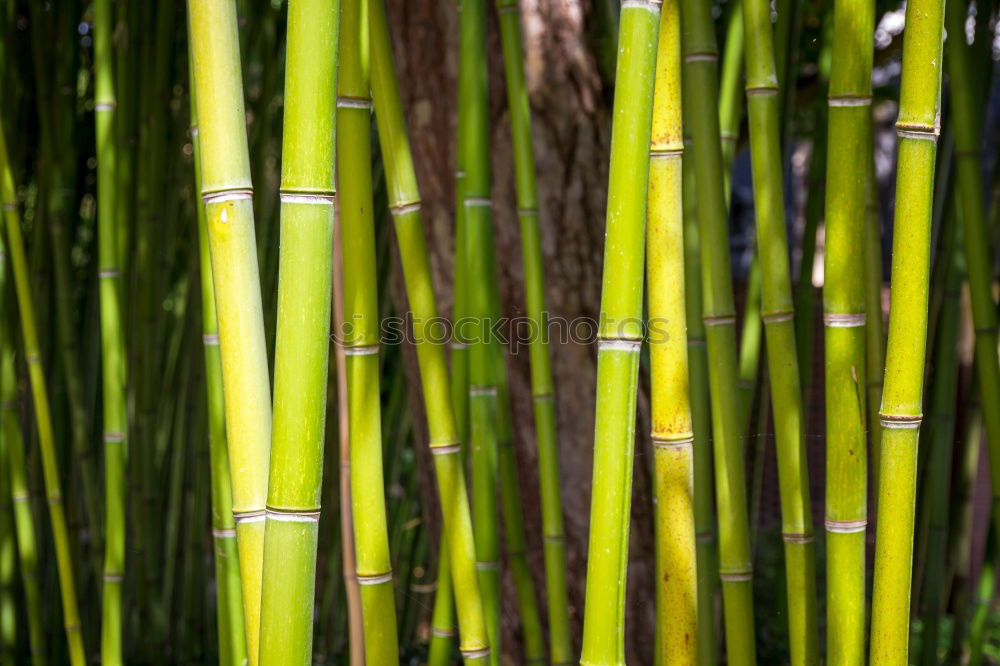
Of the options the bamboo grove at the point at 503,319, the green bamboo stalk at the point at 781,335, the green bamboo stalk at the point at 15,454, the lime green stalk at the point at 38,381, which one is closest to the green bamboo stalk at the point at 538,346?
the bamboo grove at the point at 503,319

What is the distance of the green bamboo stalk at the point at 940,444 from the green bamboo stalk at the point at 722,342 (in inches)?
23.7

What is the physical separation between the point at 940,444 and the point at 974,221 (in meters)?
0.45

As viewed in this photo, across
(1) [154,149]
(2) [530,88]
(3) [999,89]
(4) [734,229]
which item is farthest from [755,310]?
(3) [999,89]

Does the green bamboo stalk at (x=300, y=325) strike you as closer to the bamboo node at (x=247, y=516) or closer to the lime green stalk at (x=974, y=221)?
the bamboo node at (x=247, y=516)

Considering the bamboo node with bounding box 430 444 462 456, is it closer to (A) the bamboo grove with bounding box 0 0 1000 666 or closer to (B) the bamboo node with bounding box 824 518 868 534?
(A) the bamboo grove with bounding box 0 0 1000 666

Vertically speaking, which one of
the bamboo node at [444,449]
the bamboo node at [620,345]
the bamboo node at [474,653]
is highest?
the bamboo node at [620,345]

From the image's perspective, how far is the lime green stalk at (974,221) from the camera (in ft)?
A: 2.48

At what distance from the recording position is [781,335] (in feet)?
2.01

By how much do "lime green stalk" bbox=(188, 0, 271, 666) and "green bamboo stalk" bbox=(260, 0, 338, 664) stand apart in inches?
1.9

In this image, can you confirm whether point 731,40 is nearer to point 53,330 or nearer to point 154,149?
point 154,149

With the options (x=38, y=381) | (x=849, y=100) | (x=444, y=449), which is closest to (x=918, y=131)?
(x=849, y=100)

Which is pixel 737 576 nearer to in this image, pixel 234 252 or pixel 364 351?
pixel 364 351

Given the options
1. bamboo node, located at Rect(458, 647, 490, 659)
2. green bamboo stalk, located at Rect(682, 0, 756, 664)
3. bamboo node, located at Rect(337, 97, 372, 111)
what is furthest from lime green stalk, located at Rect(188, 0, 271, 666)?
green bamboo stalk, located at Rect(682, 0, 756, 664)

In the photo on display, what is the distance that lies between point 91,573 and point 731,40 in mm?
1463
